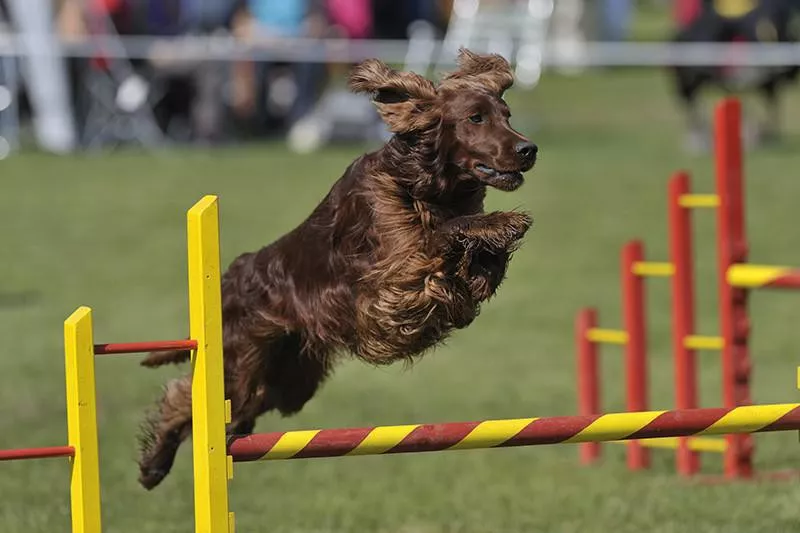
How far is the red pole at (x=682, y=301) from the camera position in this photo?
7504mm

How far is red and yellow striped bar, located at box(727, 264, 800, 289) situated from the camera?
261 inches

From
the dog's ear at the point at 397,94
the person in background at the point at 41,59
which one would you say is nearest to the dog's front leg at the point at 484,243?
the dog's ear at the point at 397,94

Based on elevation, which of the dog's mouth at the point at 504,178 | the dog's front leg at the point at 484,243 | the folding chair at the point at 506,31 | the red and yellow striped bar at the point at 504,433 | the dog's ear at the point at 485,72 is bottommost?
the red and yellow striped bar at the point at 504,433

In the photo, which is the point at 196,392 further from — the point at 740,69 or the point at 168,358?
the point at 740,69

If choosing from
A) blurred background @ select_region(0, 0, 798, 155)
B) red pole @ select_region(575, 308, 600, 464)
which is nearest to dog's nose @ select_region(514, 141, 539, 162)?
red pole @ select_region(575, 308, 600, 464)

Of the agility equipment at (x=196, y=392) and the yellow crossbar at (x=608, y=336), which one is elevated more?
the yellow crossbar at (x=608, y=336)

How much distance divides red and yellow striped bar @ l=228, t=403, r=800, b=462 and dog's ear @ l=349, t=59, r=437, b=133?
1101 millimetres

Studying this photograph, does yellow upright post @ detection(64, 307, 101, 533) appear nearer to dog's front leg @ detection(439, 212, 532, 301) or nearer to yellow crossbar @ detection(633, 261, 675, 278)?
dog's front leg @ detection(439, 212, 532, 301)

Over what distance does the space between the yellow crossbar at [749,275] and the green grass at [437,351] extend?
2.93 feet

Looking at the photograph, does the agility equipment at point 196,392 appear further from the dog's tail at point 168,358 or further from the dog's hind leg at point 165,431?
the dog's tail at point 168,358

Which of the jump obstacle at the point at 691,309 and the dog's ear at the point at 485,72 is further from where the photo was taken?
the jump obstacle at the point at 691,309

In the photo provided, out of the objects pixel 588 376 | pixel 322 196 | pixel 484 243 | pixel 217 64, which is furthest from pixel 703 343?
pixel 217 64

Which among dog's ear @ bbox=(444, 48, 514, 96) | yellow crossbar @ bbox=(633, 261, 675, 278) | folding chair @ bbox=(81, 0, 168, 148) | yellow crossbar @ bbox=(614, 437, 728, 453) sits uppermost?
folding chair @ bbox=(81, 0, 168, 148)

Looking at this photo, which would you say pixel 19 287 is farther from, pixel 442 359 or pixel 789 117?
pixel 789 117
